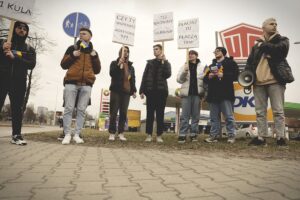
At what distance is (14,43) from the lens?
4.77 meters

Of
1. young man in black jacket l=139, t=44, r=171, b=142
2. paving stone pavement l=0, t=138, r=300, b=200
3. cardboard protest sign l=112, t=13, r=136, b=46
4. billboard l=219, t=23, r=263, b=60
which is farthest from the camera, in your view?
billboard l=219, t=23, r=263, b=60

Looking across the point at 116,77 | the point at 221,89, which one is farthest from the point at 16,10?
the point at 221,89

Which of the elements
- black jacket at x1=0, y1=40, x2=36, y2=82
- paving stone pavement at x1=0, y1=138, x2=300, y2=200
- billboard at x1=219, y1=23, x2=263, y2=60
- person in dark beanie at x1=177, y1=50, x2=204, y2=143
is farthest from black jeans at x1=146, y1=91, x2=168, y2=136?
billboard at x1=219, y1=23, x2=263, y2=60

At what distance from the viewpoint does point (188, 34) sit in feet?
22.7

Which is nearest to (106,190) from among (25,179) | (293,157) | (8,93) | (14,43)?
(25,179)

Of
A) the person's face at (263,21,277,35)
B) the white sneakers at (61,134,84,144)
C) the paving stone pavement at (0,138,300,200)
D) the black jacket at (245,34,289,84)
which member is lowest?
the paving stone pavement at (0,138,300,200)

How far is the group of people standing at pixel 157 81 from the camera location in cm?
469

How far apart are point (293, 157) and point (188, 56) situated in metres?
3.43

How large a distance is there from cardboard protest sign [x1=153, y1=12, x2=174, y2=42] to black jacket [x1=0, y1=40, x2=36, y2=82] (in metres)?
3.40

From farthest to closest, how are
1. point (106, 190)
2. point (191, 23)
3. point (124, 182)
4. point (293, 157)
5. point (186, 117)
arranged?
point (191, 23) < point (186, 117) < point (293, 157) < point (124, 182) < point (106, 190)

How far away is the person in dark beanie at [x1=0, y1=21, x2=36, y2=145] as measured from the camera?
14.9ft

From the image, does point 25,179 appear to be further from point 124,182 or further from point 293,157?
point 293,157

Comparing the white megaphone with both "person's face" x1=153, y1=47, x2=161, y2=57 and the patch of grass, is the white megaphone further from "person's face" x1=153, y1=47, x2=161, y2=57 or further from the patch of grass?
"person's face" x1=153, y1=47, x2=161, y2=57

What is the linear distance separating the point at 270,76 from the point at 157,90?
2.34 meters
